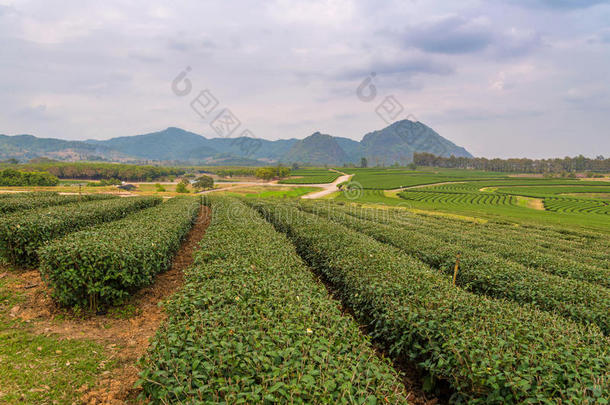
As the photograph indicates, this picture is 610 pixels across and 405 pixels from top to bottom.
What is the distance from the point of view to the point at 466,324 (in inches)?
183

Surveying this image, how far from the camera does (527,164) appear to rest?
175 metres

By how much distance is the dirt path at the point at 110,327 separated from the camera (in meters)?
4.70

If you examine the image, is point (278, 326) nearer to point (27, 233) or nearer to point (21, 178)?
point (27, 233)

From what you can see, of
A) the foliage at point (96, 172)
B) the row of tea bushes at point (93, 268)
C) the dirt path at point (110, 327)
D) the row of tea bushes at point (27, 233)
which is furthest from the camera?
the foliage at point (96, 172)

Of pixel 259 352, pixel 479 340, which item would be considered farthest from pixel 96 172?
pixel 479 340

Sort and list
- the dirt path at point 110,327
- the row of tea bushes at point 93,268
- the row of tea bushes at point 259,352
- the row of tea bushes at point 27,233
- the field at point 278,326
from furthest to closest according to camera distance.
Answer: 1. the row of tea bushes at point 27,233
2. the row of tea bushes at point 93,268
3. the dirt path at point 110,327
4. the field at point 278,326
5. the row of tea bushes at point 259,352

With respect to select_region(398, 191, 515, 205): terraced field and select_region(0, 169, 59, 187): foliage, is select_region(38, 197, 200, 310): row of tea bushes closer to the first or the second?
select_region(398, 191, 515, 205): terraced field

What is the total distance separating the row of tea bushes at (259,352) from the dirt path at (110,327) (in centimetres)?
184

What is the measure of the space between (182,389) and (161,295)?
717 centimetres

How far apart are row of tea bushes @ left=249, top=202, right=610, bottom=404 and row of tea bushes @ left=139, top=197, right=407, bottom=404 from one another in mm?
1173

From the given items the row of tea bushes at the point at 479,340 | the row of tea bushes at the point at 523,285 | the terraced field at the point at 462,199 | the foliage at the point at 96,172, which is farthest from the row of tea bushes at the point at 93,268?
the foliage at the point at 96,172

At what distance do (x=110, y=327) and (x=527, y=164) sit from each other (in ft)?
742

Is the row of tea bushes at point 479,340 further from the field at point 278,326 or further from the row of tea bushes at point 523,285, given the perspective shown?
the row of tea bushes at point 523,285

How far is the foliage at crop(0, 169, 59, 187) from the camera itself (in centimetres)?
7375
